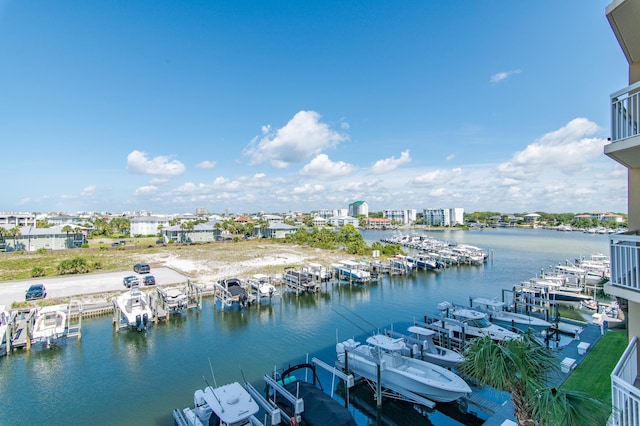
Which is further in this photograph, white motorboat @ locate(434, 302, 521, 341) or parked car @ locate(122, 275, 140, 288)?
parked car @ locate(122, 275, 140, 288)

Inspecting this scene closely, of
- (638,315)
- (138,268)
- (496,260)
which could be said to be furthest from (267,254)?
(638,315)

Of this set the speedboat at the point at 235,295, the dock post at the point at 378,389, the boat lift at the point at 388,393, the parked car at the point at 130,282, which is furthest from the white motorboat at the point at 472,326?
the parked car at the point at 130,282

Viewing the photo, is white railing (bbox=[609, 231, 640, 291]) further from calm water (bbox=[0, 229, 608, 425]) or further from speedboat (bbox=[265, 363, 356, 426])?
calm water (bbox=[0, 229, 608, 425])

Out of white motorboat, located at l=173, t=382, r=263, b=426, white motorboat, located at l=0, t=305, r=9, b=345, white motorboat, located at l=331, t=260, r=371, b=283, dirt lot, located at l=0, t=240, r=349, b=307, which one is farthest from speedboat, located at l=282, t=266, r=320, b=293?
white motorboat, located at l=0, t=305, r=9, b=345

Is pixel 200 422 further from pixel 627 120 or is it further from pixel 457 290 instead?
pixel 457 290

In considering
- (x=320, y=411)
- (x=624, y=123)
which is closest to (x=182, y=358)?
(x=320, y=411)

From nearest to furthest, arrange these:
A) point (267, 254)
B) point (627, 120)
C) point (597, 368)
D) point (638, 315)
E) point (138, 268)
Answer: point (627, 120) → point (638, 315) → point (597, 368) → point (138, 268) → point (267, 254)
